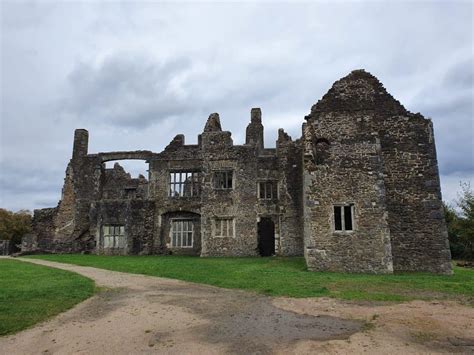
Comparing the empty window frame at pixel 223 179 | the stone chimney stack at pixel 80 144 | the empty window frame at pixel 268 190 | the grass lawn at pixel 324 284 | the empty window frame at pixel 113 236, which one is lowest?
the grass lawn at pixel 324 284

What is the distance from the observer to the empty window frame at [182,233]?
2914 cm

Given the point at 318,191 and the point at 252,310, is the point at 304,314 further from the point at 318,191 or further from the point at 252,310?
the point at 318,191

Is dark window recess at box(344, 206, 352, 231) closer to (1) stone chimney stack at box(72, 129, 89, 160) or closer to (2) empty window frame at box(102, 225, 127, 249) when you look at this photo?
(2) empty window frame at box(102, 225, 127, 249)

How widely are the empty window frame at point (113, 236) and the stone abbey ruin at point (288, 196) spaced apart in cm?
8

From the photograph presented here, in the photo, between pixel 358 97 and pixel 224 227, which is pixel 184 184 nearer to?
pixel 224 227

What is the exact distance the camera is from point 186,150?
30609mm

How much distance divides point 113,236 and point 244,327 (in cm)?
2492

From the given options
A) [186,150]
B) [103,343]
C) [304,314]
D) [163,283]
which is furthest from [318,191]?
[186,150]

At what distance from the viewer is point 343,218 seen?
1708cm

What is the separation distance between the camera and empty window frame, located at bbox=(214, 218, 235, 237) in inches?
1068

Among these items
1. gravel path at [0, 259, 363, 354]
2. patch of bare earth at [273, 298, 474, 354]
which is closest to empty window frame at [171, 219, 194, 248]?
gravel path at [0, 259, 363, 354]

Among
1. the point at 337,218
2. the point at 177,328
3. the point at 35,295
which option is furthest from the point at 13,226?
the point at 177,328

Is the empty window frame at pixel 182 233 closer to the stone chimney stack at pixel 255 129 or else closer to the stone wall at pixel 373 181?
the stone chimney stack at pixel 255 129

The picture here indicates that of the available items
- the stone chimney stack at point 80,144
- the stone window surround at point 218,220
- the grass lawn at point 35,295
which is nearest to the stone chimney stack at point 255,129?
the stone window surround at point 218,220
